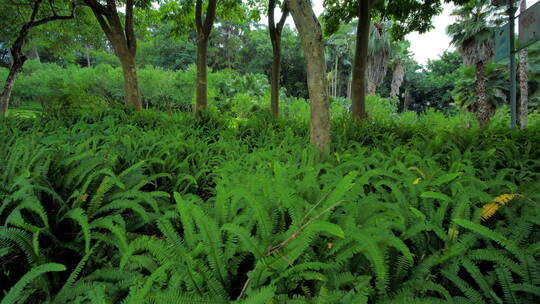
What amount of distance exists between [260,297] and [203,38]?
8.94 m

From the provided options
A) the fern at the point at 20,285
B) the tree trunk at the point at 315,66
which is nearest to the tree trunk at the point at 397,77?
the tree trunk at the point at 315,66

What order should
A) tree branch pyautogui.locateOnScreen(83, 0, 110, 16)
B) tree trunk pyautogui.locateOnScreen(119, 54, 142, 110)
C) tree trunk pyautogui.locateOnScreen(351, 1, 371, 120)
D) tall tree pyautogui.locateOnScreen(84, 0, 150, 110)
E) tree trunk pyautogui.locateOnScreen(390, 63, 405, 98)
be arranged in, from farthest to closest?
1. tree trunk pyautogui.locateOnScreen(390, 63, 405, 98)
2. tree trunk pyautogui.locateOnScreen(119, 54, 142, 110)
3. tall tree pyautogui.locateOnScreen(84, 0, 150, 110)
4. tree branch pyautogui.locateOnScreen(83, 0, 110, 16)
5. tree trunk pyautogui.locateOnScreen(351, 1, 371, 120)

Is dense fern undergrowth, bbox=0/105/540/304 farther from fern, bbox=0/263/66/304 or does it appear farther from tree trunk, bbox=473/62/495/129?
tree trunk, bbox=473/62/495/129

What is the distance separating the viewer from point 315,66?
3545 mm

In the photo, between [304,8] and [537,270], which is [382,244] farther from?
[304,8]

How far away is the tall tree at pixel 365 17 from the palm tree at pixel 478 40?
11387 millimetres

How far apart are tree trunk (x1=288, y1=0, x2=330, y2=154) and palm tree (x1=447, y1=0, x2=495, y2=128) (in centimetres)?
1747

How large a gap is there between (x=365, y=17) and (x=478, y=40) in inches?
609

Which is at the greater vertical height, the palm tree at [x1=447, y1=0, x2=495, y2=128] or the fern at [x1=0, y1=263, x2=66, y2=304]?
the palm tree at [x1=447, y1=0, x2=495, y2=128]

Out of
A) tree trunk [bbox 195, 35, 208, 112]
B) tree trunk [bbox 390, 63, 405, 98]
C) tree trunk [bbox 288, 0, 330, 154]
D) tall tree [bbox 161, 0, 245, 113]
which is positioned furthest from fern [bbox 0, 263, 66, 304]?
tree trunk [bbox 390, 63, 405, 98]

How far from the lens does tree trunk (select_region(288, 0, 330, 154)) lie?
11.1ft

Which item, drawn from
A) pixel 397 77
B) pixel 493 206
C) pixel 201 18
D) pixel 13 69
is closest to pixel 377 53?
pixel 397 77

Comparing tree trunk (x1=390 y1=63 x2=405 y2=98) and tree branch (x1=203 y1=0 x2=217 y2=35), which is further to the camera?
tree trunk (x1=390 y1=63 x2=405 y2=98)

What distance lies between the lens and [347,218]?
4.30 ft
